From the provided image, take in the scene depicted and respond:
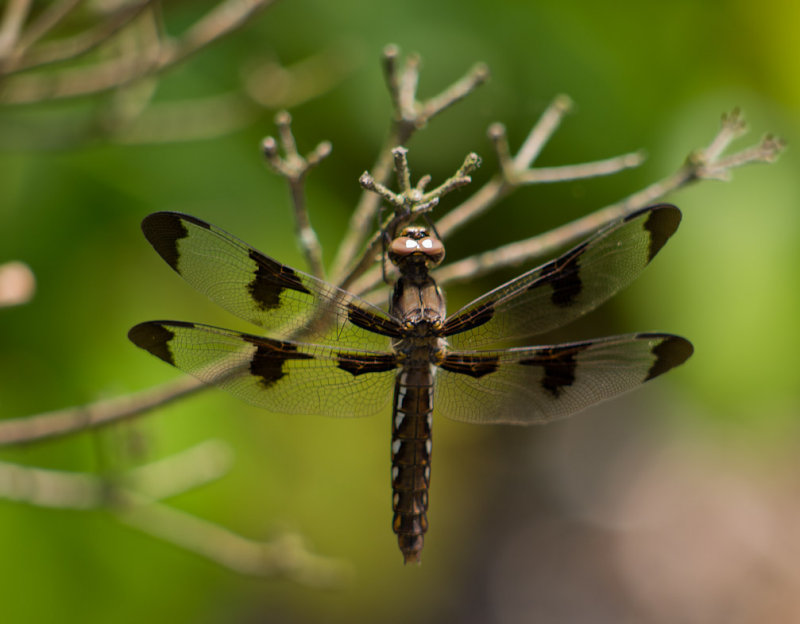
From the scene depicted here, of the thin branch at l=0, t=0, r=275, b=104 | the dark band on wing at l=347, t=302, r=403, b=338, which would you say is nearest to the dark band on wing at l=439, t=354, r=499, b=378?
the dark band on wing at l=347, t=302, r=403, b=338

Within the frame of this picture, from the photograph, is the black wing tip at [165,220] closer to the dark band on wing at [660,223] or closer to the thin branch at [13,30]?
the thin branch at [13,30]

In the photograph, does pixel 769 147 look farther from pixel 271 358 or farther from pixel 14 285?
pixel 14 285

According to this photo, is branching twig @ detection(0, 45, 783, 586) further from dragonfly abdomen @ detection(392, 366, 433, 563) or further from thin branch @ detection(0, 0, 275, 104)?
dragonfly abdomen @ detection(392, 366, 433, 563)

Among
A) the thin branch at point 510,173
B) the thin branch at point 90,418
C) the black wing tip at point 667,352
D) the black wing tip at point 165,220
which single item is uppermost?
the thin branch at point 510,173

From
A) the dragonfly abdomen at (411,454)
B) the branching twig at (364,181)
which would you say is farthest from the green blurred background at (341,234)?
the dragonfly abdomen at (411,454)

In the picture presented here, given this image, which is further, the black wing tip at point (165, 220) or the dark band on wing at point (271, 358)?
the dark band on wing at point (271, 358)

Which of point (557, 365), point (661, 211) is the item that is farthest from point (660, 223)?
point (557, 365)
